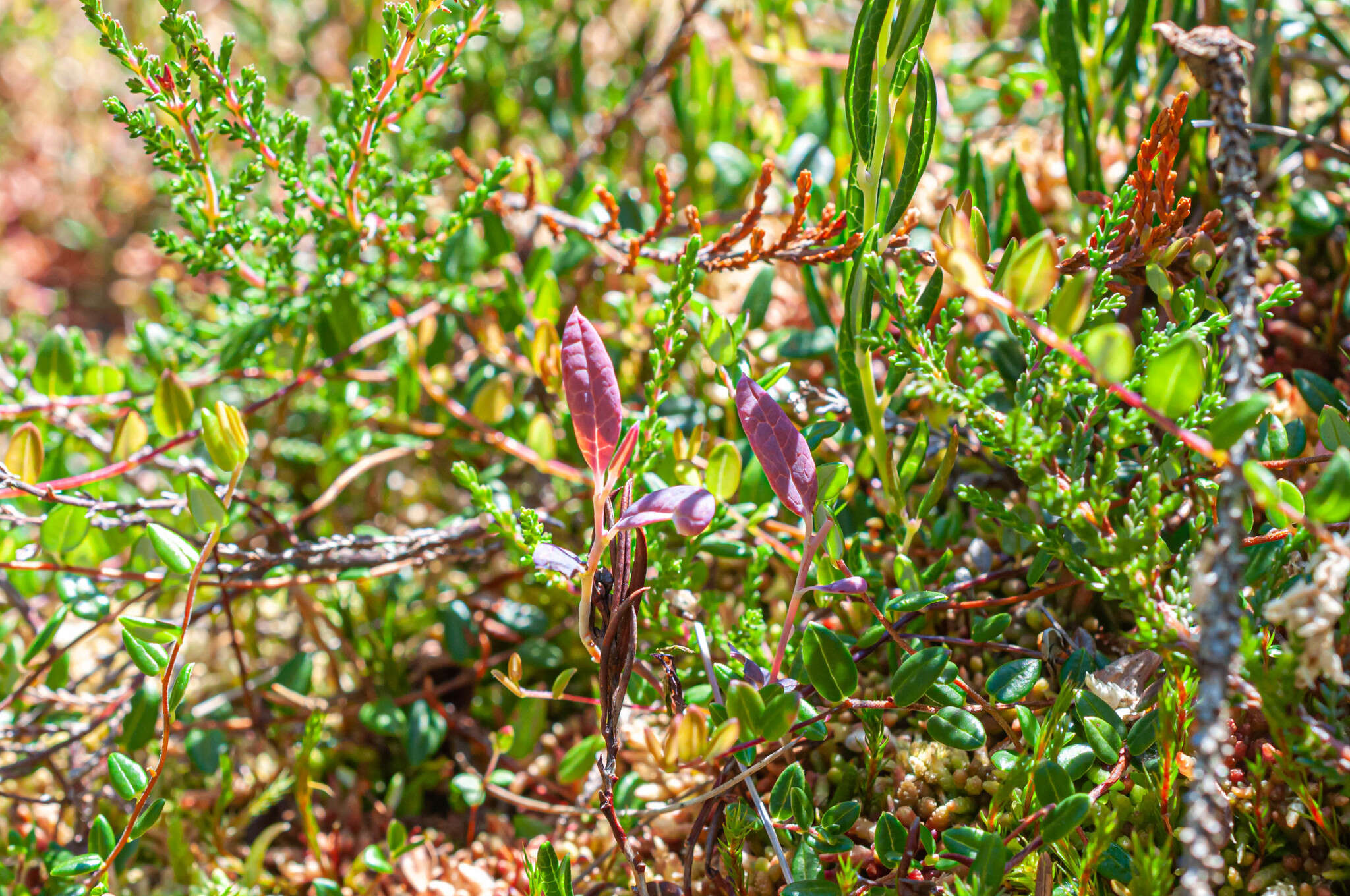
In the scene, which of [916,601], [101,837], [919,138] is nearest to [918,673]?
[916,601]

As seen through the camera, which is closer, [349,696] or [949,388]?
[949,388]

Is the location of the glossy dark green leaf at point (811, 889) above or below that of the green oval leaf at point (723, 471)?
below

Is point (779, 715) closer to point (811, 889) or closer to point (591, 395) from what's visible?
point (811, 889)

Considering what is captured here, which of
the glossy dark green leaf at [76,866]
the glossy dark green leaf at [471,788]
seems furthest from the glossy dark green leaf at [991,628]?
the glossy dark green leaf at [76,866]

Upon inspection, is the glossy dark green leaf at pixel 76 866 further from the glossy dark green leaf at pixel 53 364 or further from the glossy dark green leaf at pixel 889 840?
the glossy dark green leaf at pixel 889 840

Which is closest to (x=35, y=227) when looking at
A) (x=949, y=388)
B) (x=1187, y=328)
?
(x=949, y=388)

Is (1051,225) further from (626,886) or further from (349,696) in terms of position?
(349,696)
